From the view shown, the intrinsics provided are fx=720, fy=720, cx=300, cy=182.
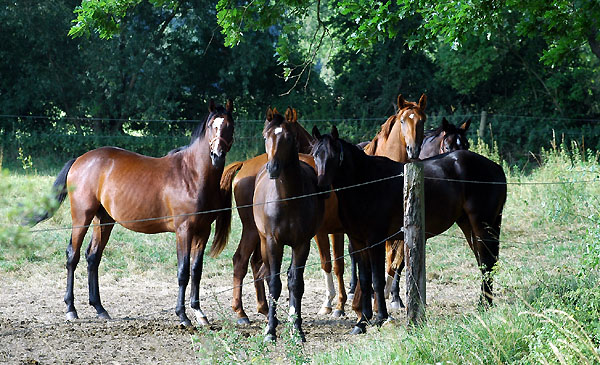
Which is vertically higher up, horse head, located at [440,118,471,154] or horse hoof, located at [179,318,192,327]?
horse head, located at [440,118,471,154]

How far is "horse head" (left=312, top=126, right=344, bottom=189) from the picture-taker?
22.2ft

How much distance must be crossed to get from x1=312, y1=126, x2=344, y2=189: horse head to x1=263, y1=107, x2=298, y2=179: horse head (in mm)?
263

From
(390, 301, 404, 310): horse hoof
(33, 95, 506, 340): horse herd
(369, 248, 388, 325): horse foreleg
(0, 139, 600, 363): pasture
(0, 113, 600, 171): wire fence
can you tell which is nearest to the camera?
(0, 139, 600, 363): pasture

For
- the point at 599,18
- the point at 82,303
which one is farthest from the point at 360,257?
the point at 599,18

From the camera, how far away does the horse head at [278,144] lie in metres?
6.41

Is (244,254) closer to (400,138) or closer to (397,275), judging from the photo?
(397,275)

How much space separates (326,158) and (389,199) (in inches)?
30.5

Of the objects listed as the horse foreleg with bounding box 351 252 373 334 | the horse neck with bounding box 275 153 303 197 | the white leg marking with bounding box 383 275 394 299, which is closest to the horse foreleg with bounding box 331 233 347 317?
the horse foreleg with bounding box 351 252 373 334

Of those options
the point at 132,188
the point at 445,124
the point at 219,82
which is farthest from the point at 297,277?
the point at 219,82

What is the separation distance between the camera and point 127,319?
7715mm

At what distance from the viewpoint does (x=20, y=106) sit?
22.1 m

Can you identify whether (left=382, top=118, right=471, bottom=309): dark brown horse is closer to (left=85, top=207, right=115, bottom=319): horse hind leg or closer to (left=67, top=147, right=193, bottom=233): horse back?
(left=67, top=147, right=193, bottom=233): horse back

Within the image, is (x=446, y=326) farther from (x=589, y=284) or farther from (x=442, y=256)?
(x=442, y=256)

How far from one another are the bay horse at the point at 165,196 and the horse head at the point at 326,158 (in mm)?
998
